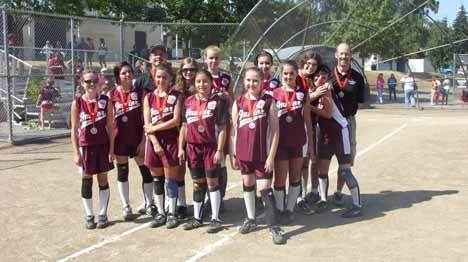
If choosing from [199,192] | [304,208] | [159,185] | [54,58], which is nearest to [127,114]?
[159,185]

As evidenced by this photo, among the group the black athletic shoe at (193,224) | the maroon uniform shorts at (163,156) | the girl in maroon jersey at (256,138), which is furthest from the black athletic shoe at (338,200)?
the maroon uniform shorts at (163,156)

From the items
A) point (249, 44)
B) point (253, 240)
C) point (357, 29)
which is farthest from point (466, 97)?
point (253, 240)

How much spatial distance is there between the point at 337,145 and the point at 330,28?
16855 millimetres

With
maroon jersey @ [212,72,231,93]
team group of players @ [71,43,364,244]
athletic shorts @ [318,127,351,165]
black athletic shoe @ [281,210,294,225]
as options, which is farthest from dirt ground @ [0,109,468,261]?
maroon jersey @ [212,72,231,93]

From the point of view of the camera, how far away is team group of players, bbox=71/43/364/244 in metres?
5.68

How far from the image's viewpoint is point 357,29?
23047 mm

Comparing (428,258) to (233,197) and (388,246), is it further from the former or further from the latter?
(233,197)

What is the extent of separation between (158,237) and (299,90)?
2227mm

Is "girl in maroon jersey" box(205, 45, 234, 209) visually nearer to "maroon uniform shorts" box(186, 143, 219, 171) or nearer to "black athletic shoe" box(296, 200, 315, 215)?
"maroon uniform shorts" box(186, 143, 219, 171)

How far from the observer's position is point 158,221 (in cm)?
611

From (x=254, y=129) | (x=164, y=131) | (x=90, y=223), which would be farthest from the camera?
(x=90, y=223)

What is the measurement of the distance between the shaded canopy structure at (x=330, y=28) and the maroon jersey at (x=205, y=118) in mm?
10910

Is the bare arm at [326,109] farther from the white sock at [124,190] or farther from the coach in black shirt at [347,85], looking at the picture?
the white sock at [124,190]

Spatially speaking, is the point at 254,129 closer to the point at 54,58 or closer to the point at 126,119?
the point at 126,119
